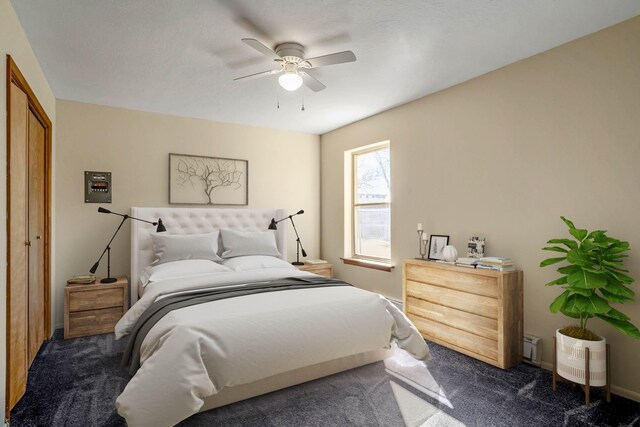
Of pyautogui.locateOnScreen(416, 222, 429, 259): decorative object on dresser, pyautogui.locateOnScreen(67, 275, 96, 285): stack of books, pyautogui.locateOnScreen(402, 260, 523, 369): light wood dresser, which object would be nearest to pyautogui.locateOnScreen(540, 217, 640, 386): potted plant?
pyautogui.locateOnScreen(402, 260, 523, 369): light wood dresser

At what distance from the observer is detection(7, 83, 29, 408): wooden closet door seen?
2.09 m

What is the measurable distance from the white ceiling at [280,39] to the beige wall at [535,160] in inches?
8.7

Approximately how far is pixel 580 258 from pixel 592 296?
0.25 m

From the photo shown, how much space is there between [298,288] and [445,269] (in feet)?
4.54

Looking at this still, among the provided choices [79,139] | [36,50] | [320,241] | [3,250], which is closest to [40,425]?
[3,250]

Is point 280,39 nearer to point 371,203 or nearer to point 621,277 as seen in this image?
point 371,203

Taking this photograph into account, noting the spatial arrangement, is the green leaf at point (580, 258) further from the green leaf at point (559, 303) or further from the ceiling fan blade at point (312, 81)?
the ceiling fan blade at point (312, 81)

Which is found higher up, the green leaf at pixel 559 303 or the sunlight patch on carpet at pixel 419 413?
the green leaf at pixel 559 303

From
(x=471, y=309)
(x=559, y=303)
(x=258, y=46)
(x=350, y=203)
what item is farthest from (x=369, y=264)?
(x=258, y=46)

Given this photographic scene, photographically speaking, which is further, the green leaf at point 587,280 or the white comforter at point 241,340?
the green leaf at point 587,280

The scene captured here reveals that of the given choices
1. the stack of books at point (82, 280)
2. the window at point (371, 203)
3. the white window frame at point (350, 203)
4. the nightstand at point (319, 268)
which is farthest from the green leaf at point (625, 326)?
the stack of books at point (82, 280)

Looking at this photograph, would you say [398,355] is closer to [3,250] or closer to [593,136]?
[593,136]

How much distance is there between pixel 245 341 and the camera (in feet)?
6.82

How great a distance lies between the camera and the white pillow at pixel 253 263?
3858mm
